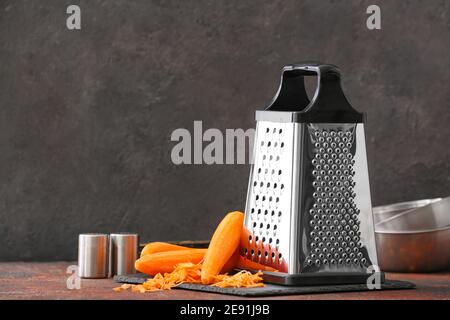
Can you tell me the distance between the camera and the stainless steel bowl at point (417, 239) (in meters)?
2.17

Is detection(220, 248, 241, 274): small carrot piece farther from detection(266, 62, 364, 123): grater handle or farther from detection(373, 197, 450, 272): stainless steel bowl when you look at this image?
detection(373, 197, 450, 272): stainless steel bowl

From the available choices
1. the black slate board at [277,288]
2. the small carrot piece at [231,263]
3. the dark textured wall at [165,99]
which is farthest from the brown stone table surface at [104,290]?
the dark textured wall at [165,99]

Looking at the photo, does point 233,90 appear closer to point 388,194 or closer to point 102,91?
point 102,91

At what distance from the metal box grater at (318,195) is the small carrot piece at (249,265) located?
0.04ft

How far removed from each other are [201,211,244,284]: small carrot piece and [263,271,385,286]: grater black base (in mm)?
105

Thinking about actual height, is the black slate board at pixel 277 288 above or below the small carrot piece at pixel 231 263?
below

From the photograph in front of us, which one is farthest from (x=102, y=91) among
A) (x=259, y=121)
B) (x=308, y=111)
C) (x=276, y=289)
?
(x=276, y=289)

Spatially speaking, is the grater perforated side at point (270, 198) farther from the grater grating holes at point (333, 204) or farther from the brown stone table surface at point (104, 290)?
the brown stone table surface at point (104, 290)

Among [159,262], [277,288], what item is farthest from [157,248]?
[277,288]

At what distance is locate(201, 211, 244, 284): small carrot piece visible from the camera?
5.90 feet

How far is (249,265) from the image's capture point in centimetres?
186

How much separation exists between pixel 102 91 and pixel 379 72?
78cm

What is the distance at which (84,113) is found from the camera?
94.8 inches

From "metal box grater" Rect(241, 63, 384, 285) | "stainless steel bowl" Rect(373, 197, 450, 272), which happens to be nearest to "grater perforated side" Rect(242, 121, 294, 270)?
"metal box grater" Rect(241, 63, 384, 285)
